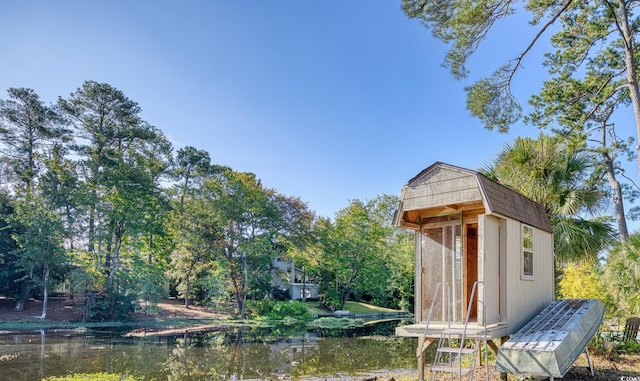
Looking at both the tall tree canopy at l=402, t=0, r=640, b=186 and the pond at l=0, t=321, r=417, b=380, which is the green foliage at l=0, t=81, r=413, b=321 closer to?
the pond at l=0, t=321, r=417, b=380

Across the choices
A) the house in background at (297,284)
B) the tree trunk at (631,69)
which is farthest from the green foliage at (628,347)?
the house in background at (297,284)

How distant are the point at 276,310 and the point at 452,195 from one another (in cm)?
2257

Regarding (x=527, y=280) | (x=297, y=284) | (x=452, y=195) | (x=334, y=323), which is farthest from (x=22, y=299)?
(x=527, y=280)

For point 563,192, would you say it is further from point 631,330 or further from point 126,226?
point 126,226

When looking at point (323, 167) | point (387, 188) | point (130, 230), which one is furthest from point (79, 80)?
point (387, 188)

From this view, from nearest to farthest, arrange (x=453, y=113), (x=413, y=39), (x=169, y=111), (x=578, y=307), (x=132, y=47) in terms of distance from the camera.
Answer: (x=578, y=307), (x=132, y=47), (x=413, y=39), (x=453, y=113), (x=169, y=111)

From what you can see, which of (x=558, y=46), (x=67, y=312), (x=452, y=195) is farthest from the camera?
(x=67, y=312)

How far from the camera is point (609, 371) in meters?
7.85

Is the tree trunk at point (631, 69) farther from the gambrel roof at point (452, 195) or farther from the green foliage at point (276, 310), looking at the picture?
the green foliage at point (276, 310)

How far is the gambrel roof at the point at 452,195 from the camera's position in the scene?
7102 mm

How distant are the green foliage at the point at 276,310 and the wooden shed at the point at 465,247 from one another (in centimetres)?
2108

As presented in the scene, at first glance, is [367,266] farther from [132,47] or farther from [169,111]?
[132,47]

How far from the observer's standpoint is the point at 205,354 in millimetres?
14336

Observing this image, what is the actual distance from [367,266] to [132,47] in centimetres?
2296
